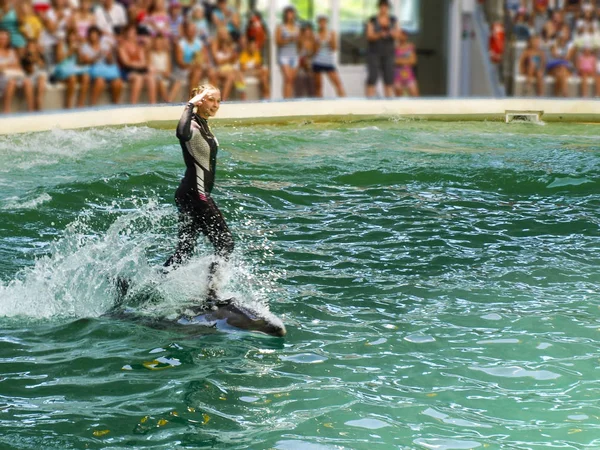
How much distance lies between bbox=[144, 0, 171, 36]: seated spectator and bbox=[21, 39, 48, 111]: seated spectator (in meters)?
2.09

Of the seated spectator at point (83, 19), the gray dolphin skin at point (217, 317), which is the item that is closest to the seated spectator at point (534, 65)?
the seated spectator at point (83, 19)

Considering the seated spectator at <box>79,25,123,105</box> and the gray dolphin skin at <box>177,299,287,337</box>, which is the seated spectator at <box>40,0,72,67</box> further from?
the gray dolphin skin at <box>177,299,287,337</box>

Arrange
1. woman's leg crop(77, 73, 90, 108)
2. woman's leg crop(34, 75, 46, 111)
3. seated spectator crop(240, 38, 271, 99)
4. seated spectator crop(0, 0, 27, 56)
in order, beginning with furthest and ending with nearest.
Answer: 1. seated spectator crop(240, 38, 271, 99)
2. woman's leg crop(77, 73, 90, 108)
3. woman's leg crop(34, 75, 46, 111)
4. seated spectator crop(0, 0, 27, 56)

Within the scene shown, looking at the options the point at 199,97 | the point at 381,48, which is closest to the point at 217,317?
the point at 199,97

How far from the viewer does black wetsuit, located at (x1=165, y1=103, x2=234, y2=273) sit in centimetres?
757

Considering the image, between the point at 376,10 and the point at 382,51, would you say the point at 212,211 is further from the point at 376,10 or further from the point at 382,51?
the point at 376,10

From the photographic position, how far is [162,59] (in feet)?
56.2

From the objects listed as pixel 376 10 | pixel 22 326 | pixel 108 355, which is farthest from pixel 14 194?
pixel 376 10

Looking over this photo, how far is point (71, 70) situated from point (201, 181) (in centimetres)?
912

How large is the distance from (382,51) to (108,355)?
1364 cm

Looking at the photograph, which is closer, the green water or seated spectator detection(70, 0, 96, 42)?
the green water

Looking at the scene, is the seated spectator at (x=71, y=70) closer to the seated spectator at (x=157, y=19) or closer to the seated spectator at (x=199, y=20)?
the seated spectator at (x=157, y=19)

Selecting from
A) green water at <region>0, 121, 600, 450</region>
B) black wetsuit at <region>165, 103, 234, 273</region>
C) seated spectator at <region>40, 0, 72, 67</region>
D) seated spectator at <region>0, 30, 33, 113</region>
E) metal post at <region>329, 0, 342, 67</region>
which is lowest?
green water at <region>0, 121, 600, 450</region>

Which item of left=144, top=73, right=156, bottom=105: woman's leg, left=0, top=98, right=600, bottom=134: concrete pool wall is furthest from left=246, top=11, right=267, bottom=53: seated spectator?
left=144, top=73, right=156, bottom=105: woman's leg
